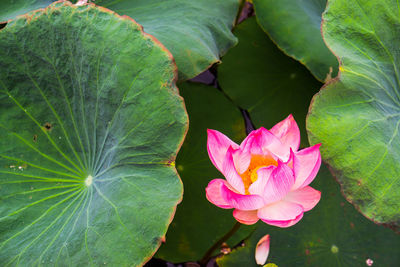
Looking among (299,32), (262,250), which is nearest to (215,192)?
(262,250)

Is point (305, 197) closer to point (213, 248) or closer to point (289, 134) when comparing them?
Answer: point (289, 134)

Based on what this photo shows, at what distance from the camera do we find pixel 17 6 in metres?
1.36

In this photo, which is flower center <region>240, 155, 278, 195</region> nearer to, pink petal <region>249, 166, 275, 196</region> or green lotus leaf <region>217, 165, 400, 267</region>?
pink petal <region>249, 166, 275, 196</region>

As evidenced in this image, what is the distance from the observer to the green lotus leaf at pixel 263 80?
1.69 metres

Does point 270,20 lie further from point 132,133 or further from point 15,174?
point 15,174

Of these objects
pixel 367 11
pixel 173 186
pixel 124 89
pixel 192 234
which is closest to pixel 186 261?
pixel 192 234

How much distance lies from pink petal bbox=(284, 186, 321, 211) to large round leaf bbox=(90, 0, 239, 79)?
540 millimetres

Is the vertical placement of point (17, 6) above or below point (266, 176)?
above

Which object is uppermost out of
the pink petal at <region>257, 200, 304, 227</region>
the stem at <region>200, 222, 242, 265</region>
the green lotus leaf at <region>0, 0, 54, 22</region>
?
the green lotus leaf at <region>0, 0, 54, 22</region>

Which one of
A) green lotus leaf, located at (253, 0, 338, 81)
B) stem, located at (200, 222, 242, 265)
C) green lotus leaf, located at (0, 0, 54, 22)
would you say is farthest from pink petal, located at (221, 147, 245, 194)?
green lotus leaf, located at (0, 0, 54, 22)

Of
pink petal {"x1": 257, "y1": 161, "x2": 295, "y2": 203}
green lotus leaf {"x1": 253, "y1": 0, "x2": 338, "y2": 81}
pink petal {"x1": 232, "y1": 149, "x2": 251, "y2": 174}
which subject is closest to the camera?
pink petal {"x1": 257, "y1": 161, "x2": 295, "y2": 203}

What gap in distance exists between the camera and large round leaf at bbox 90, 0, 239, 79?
1.27 meters

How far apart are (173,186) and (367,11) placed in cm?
93

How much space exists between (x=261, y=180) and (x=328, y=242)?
0.65 meters
